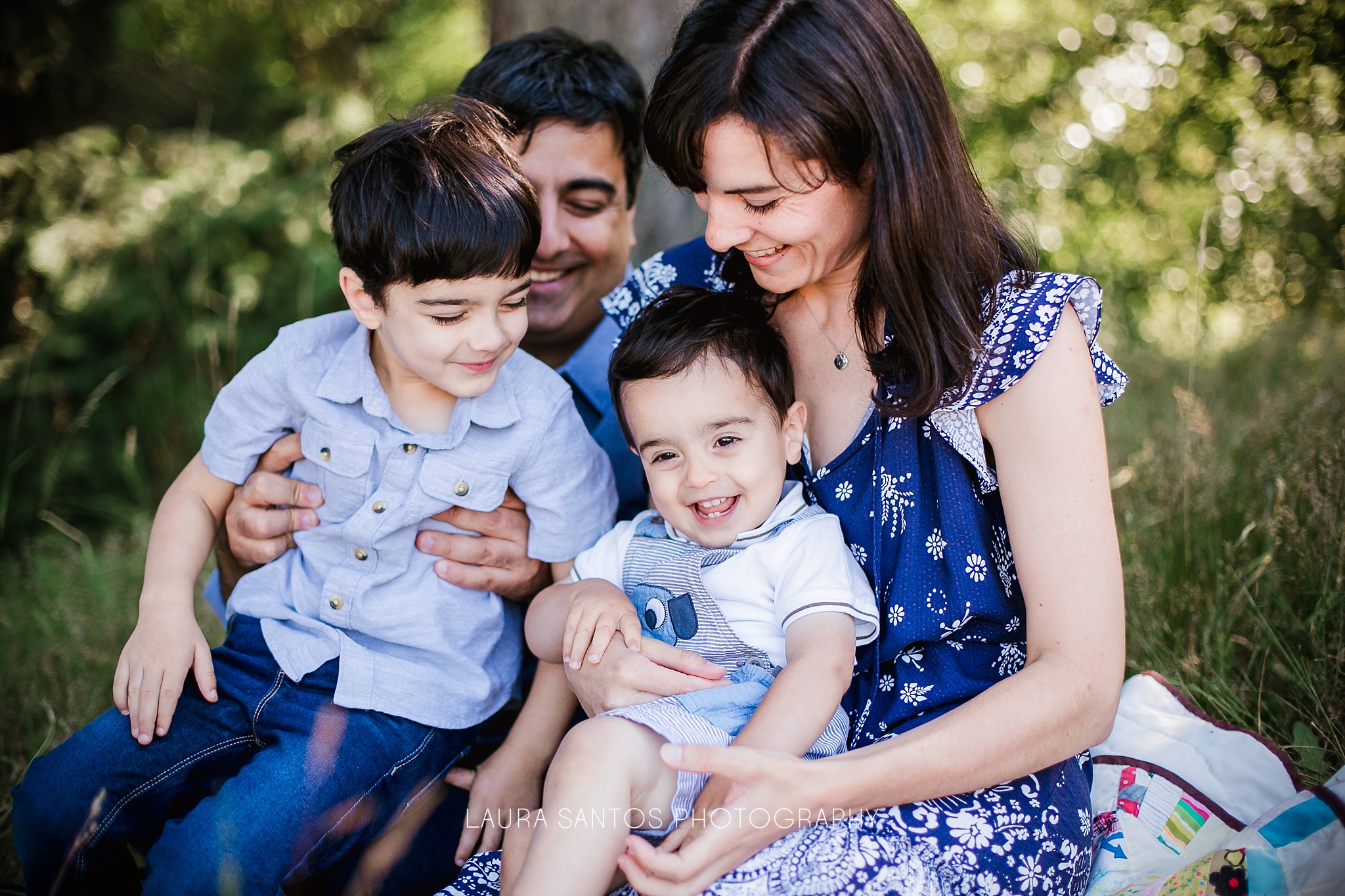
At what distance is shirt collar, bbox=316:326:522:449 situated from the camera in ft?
6.76

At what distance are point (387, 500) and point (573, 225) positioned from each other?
0.99 m

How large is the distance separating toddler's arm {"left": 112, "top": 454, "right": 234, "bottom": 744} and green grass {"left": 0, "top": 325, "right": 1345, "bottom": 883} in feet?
2.45

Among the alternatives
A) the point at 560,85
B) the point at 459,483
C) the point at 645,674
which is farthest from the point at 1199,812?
the point at 560,85

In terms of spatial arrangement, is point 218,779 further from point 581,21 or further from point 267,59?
point 267,59

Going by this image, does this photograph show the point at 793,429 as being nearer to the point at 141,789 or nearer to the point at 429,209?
the point at 429,209

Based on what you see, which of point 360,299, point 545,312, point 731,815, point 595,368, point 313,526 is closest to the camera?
point 731,815

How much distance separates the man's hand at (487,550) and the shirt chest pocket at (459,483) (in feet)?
0.12

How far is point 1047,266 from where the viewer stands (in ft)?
21.6

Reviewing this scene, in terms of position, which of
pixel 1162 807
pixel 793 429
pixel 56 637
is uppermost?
pixel 793 429

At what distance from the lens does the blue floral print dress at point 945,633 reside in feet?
5.05

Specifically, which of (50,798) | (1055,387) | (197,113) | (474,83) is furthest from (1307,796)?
(197,113)

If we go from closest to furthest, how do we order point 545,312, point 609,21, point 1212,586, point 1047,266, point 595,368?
point 1212,586 → point 595,368 → point 545,312 → point 609,21 → point 1047,266

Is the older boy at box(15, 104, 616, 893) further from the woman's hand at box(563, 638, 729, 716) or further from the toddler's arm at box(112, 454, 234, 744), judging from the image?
the woman's hand at box(563, 638, 729, 716)

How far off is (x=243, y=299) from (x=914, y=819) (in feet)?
14.6
